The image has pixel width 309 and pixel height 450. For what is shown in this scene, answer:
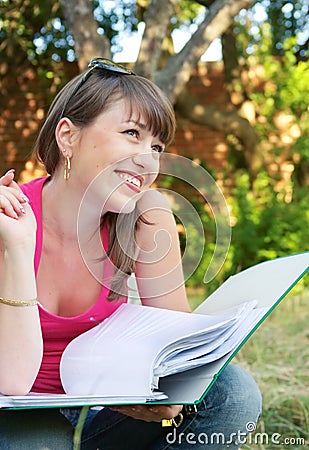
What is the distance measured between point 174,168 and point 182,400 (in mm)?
344

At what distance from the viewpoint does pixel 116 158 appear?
4.01ft

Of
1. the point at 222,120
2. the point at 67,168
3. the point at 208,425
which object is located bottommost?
the point at 222,120

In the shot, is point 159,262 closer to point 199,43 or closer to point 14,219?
point 14,219

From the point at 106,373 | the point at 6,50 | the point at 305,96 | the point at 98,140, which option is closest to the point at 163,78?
the point at 305,96

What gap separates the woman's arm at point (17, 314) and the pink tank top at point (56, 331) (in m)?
0.14

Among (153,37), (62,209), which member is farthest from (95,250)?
(153,37)

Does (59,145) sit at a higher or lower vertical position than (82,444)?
higher

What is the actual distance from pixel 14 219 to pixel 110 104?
297mm

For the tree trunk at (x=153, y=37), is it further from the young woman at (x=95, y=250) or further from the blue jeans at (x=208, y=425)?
the blue jeans at (x=208, y=425)

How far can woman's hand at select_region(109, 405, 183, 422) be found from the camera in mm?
1055

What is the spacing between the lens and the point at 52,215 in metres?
1.37

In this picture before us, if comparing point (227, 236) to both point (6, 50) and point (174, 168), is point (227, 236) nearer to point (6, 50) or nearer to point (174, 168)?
point (174, 168)

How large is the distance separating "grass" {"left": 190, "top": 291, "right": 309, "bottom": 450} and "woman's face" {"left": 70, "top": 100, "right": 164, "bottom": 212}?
0.80m

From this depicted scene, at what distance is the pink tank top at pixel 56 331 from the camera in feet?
4.08
